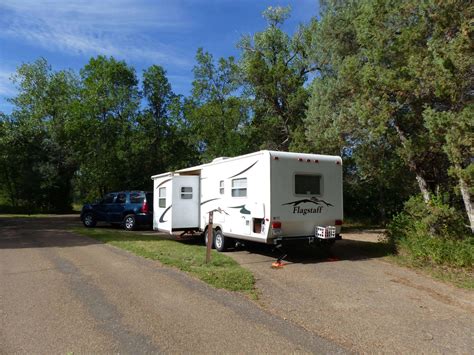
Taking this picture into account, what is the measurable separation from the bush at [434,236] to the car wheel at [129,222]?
1133 centimetres

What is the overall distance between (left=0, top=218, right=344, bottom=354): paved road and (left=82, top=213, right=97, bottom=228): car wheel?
1181 cm

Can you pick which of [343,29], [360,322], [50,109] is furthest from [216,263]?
[50,109]

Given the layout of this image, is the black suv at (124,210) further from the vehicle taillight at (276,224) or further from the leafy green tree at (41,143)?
the leafy green tree at (41,143)

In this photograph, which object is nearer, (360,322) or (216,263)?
(360,322)

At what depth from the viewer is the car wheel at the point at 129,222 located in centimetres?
1882

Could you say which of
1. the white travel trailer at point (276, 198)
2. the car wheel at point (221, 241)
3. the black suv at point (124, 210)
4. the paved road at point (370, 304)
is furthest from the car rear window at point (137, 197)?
the paved road at point (370, 304)

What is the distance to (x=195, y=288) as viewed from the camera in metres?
7.25

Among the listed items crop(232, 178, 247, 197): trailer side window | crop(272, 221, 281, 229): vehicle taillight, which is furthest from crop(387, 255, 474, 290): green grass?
crop(232, 178, 247, 197): trailer side window

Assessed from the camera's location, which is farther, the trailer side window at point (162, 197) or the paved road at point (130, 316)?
the trailer side window at point (162, 197)

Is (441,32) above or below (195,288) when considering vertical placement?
above

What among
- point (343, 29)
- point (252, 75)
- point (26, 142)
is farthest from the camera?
point (26, 142)

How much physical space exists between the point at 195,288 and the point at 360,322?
2.83 m

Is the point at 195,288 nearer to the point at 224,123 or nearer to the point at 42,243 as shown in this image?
the point at 42,243

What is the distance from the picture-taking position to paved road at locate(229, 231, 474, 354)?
500cm
